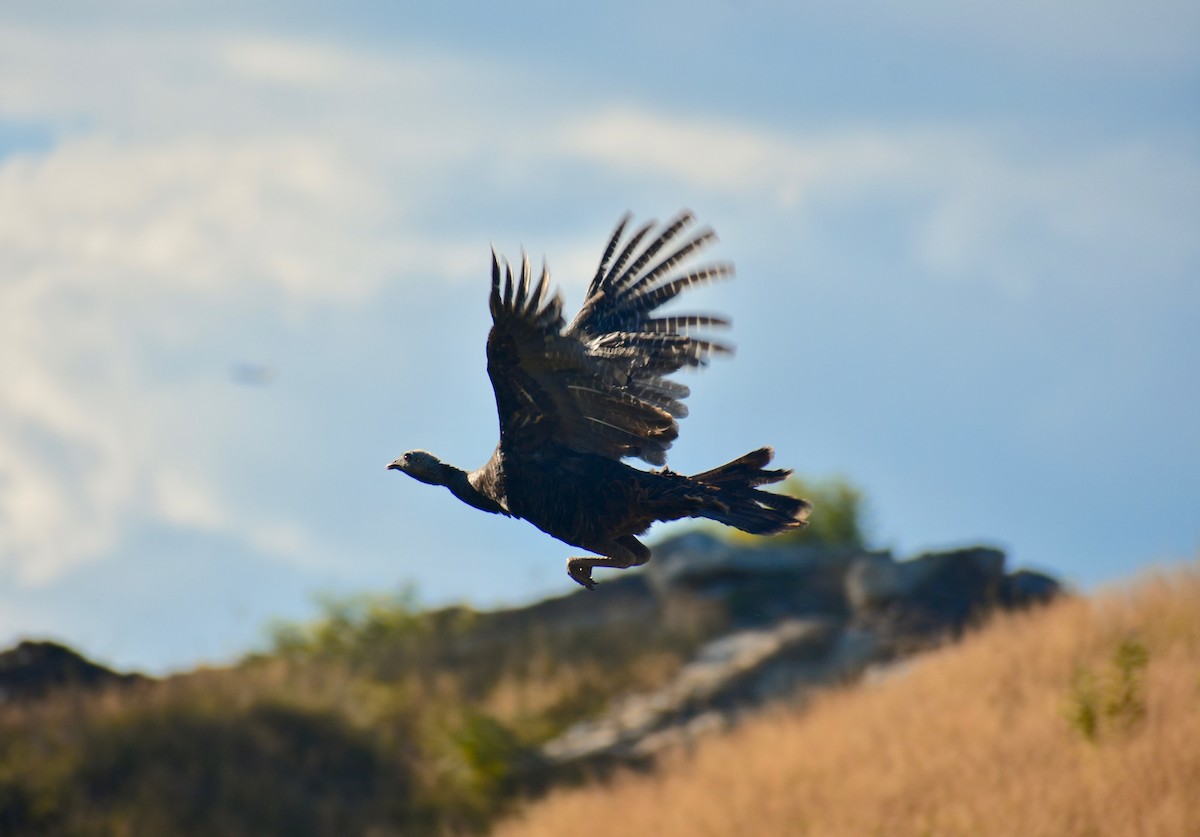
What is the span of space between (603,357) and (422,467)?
4.21ft

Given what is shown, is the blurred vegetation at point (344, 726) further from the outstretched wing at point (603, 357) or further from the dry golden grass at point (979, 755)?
the outstretched wing at point (603, 357)

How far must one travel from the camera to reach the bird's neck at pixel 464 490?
757 centimetres

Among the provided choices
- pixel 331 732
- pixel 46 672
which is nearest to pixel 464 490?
pixel 331 732

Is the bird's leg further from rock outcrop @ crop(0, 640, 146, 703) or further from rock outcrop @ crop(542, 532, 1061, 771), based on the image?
rock outcrop @ crop(0, 640, 146, 703)

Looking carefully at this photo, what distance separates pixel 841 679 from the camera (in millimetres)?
21906

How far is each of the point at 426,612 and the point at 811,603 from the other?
845 centimetres

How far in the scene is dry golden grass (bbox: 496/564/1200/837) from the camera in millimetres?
12961

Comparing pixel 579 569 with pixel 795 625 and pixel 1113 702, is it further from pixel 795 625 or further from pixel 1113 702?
pixel 795 625

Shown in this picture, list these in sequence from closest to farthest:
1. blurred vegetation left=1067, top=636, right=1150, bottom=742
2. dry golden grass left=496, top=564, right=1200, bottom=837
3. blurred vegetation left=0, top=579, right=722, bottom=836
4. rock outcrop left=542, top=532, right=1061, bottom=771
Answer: dry golden grass left=496, top=564, right=1200, bottom=837 → blurred vegetation left=1067, top=636, right=1150, bottom=742 → blurred vegetation left=0, top=579, right=722, bottom=836 → rock outcrop left=542, top=532, right=1061, bottom=771

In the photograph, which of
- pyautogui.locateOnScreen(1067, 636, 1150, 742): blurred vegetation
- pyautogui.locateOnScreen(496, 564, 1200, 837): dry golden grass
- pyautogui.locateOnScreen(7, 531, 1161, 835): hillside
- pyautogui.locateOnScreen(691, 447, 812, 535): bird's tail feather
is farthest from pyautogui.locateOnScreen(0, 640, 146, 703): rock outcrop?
pyautogui.locateOnScreen(691, 447, 812, 535): bird's tail feather

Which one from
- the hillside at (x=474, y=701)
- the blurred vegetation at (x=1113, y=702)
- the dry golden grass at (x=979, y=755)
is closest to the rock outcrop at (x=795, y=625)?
the hillside at (x=474, y=701)

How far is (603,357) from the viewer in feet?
24.9

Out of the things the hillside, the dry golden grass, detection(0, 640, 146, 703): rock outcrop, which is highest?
detection(0, 640, 146, 703): rock outcrop

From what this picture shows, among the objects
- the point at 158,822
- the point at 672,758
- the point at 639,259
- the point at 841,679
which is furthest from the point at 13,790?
the point at 639,259
